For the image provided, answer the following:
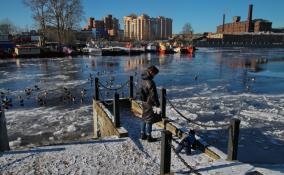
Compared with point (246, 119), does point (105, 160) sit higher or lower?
higher

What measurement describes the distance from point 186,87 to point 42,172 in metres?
15.5

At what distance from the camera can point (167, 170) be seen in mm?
4828

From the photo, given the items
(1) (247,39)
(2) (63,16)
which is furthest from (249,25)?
(2) (63,16)

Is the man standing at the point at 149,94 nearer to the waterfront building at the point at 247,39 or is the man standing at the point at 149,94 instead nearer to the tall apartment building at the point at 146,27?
the waterfront building at the point at 247,39

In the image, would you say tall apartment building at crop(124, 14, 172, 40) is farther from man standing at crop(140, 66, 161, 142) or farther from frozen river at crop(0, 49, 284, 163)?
man standing at crop(140, 66, 161, 142)

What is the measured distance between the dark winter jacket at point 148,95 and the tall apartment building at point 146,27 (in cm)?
14704

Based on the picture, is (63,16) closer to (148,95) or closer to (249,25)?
(148,95)

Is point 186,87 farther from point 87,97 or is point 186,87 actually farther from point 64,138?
point 64,138

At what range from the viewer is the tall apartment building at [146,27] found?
163375 mm

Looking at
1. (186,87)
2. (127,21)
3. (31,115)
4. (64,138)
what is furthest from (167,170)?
(127,21)

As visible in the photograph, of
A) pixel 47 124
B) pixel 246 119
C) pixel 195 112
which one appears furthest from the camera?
pixel 195 112

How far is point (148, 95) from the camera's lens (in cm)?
612

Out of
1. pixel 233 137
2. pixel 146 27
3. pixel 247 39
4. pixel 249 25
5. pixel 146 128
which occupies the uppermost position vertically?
pixel 146 27

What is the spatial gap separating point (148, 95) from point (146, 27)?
16191 cm
